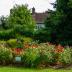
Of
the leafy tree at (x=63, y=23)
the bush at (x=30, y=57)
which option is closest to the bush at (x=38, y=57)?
the bush at (x=30, y=57)

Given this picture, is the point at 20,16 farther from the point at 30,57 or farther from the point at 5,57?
the point at 30,57

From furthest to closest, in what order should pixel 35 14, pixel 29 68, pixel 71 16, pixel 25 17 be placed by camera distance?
pixel 35 14 < pixel 25 17 < pixel 71 16 < pixel 29 68

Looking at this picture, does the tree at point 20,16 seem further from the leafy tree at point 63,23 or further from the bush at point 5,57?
the bush at point 5,57

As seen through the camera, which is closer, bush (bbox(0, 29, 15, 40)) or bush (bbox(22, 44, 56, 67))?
bush (bbox(22, 44, 56, 67))

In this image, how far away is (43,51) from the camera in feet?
56.0

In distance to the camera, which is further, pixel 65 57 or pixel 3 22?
pixel 3 22

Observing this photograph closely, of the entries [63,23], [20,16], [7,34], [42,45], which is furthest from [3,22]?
[42,45]

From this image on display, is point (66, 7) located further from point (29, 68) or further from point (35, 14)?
point (35, 14)

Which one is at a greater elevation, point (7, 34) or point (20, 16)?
point (20, 16)

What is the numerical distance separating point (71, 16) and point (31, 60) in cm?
1118

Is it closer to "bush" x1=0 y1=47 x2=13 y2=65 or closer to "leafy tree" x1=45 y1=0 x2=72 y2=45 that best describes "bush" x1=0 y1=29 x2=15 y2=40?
"leafy tree" x1=45 y1=0 x2=72 y2=45

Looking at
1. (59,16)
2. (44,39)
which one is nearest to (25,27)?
(44,39)

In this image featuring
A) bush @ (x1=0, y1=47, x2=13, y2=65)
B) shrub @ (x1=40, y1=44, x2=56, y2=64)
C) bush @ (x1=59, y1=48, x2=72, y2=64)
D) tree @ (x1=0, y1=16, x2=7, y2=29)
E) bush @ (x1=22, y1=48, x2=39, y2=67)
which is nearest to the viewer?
bush @ (x1=22, y1=48, x2=39, y2=67)

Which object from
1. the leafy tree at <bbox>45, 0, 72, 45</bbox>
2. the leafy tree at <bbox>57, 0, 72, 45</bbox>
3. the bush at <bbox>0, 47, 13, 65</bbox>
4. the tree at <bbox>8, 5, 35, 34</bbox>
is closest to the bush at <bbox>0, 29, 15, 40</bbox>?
the leafy tree at <bbox>45, 0, 72, 45</bbox>
